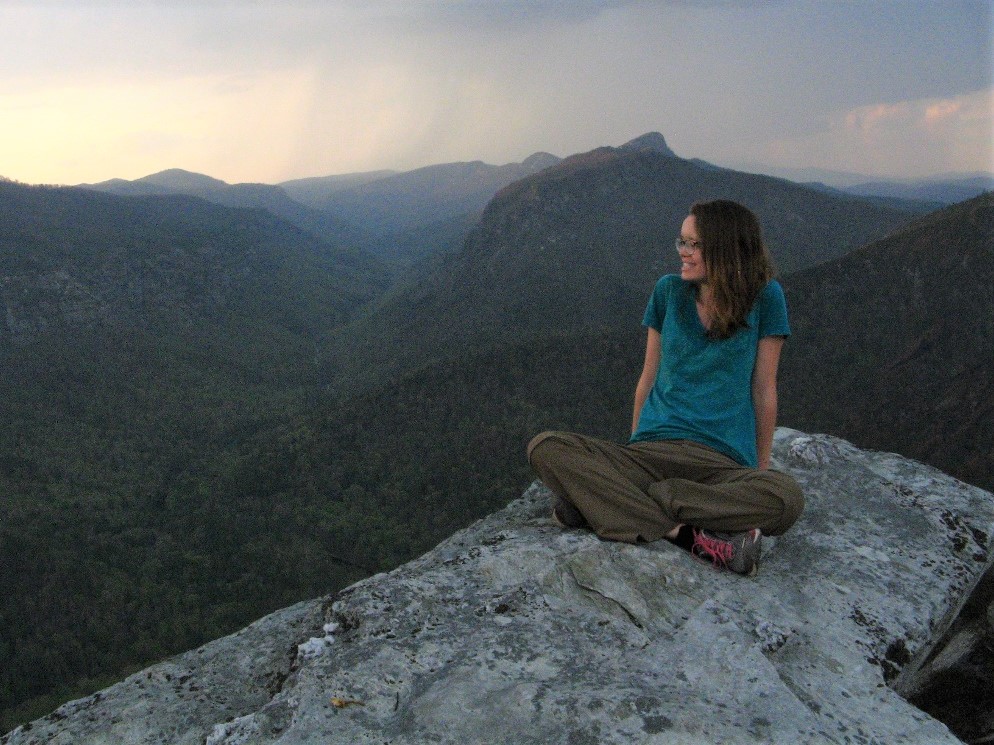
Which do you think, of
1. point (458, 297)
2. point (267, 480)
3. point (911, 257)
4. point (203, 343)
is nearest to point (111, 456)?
point (267, 480)

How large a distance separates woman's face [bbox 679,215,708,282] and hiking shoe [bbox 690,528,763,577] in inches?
74.0

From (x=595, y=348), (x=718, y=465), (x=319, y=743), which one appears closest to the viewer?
(x=319, y=743)

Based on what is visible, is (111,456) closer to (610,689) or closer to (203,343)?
(203,343)

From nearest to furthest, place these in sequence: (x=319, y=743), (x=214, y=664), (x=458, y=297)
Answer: (x=319, y=743) → (x=214, y=664) → (x=458, y=297)

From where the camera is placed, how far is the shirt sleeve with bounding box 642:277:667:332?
5.30m

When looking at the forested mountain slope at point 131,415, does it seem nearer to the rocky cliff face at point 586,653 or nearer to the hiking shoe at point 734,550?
the rocky cliff face at point 586,653

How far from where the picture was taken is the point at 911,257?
63188 mm

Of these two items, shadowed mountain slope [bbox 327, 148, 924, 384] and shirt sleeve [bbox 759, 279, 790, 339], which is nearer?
shirt sleeve [bbox 759, 279, 790, 339]

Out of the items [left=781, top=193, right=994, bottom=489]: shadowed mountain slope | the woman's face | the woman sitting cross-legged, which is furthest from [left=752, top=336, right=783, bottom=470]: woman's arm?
[left=781, top=193, right=994, bottom=489]: shadowed mountain slope

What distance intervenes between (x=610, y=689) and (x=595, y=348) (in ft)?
222

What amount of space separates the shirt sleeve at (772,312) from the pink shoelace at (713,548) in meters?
1.61

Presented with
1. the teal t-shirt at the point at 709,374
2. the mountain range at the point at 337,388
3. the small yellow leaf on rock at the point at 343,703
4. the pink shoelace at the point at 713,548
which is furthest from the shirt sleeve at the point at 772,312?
the mountain range at the point at 337,388

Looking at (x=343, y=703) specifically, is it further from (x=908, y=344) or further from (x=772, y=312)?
(x=908, y=344)

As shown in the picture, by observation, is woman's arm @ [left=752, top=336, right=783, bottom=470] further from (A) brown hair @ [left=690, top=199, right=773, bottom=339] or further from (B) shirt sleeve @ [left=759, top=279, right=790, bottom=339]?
(A) brown hair @ [left=690, top=199, right=773, bottom=339]
